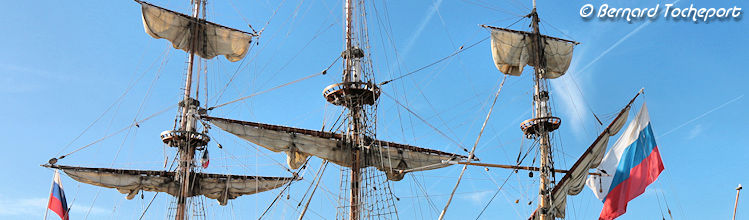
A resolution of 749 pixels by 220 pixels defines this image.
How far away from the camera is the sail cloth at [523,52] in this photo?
43.5 meters

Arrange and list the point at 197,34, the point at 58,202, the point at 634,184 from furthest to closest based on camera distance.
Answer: the point at 197,34, the point at 58,202, the point at 634,184

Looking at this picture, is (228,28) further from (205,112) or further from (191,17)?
(205,112)

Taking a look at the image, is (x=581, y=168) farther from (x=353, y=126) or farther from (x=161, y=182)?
(x=161, y=182)

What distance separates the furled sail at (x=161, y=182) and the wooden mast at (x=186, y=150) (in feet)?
3.24

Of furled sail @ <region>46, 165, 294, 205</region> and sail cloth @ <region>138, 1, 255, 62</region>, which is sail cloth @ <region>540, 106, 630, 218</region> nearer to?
furled sail @ <region>46, 165, 294, 205</region>

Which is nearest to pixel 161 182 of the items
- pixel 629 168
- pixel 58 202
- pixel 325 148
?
pixel 58 202

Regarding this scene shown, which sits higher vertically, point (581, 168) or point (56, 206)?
point (56, 206)

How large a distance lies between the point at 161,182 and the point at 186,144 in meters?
2.86

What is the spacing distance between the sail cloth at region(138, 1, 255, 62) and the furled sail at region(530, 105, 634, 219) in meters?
22.3

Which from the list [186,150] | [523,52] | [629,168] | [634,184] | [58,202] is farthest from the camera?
[186,150]

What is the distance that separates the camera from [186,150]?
49.1 m

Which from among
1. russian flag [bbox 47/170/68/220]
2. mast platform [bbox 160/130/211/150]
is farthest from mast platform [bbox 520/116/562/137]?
russian flag [bbox 47/170/68/220]

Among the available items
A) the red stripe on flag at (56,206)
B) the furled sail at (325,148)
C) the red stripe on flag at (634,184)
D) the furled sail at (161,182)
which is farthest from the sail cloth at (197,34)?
the red stripe on flag at (634,184)

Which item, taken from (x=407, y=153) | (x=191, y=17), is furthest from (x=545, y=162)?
(x=191, y=17)
